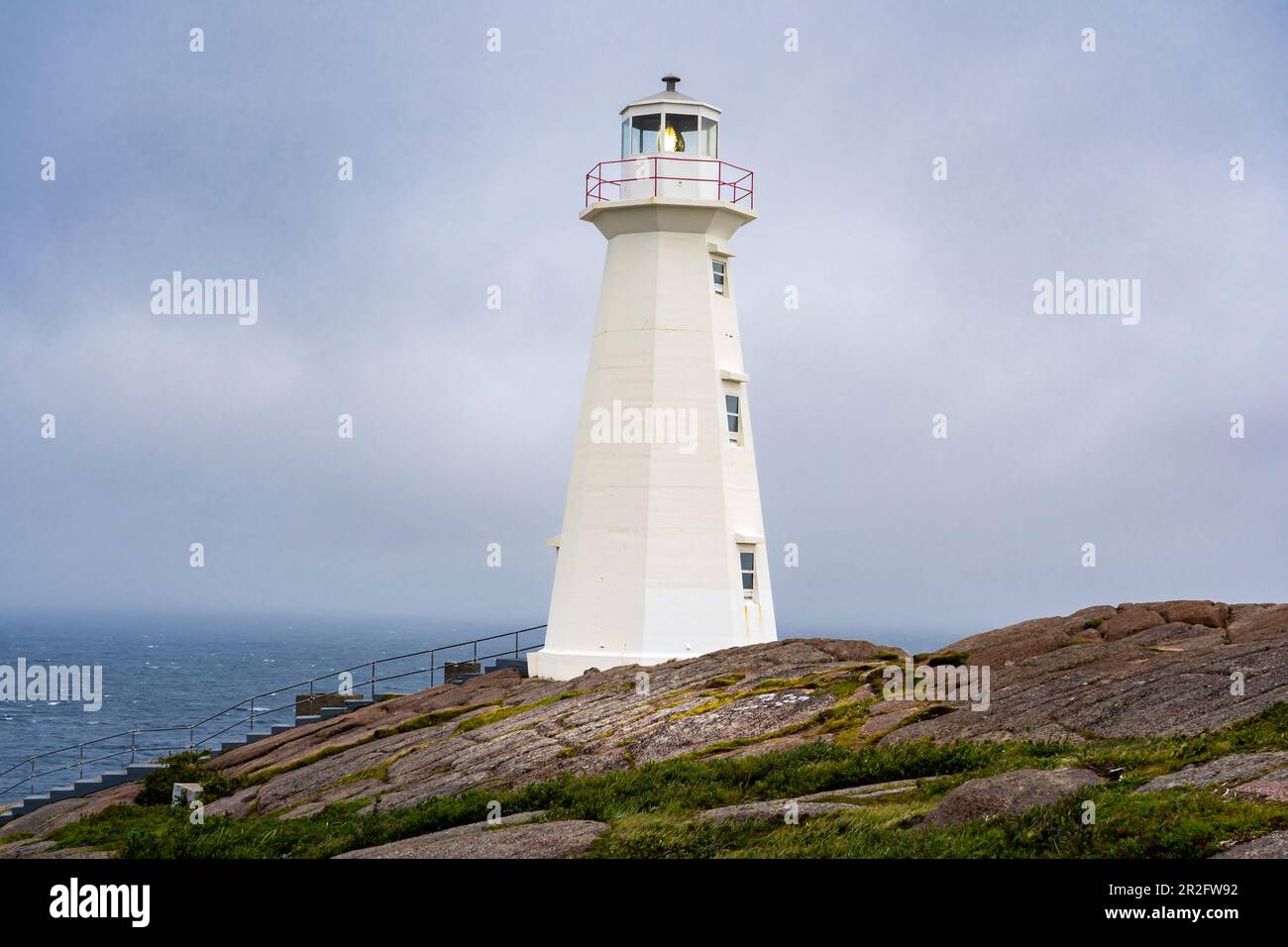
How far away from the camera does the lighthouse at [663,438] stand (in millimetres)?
34469

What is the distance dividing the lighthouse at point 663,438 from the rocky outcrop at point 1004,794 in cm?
1823

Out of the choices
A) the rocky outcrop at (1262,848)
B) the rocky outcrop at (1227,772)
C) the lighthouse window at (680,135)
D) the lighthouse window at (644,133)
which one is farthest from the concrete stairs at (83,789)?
the rocky outcrop at (1262,848)

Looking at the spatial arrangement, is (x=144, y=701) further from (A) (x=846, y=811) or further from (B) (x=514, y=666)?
(A) (x=846, y=811)

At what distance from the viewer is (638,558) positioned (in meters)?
34.4

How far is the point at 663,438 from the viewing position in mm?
35062

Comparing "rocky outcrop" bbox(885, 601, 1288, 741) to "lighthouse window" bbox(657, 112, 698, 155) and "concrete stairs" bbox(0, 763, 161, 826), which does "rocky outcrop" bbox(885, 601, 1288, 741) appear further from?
"concrete stairs" bbox(0, 763, 161, 826)

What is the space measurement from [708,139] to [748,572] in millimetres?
10765

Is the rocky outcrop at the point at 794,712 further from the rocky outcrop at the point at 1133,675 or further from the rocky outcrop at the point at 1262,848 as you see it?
the rocky outcrop at the point at 1262,848

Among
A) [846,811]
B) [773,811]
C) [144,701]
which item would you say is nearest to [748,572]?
[773,811]

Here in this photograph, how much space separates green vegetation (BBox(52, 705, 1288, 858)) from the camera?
1388 cm
